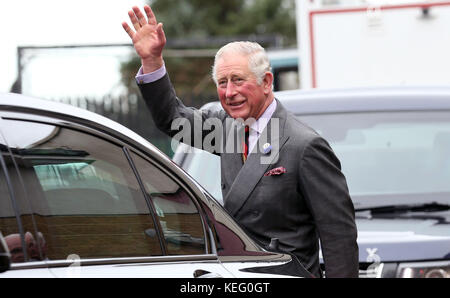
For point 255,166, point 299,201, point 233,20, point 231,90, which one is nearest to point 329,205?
point 299,201

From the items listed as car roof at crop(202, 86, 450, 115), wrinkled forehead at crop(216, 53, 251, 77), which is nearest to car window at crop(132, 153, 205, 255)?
wrinkled forehead at crop(216, 53, 251, 77)

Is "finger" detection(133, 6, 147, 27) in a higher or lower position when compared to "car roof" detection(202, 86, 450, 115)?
higher

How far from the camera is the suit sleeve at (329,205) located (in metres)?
3.54

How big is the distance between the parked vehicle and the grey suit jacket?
37 cm

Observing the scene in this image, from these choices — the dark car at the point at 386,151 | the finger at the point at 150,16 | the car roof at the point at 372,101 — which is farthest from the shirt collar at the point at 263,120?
the car roof at the point at 372,101

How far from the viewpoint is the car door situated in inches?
106

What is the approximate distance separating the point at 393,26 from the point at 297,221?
21.0 ft

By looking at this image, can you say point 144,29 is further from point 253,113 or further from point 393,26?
point 393,26

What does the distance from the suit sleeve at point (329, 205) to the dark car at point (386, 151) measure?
1.04 meters

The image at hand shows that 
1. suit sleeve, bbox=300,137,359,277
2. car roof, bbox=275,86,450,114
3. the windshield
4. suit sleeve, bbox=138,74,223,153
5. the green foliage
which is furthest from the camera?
the green foliage

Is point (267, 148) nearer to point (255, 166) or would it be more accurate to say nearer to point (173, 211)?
point (255, 166)

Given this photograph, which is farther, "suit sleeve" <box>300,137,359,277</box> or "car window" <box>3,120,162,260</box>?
"suit sleeve" <box>300,137,359,277</box>

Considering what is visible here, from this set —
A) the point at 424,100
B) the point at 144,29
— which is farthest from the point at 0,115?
the point at 424,100

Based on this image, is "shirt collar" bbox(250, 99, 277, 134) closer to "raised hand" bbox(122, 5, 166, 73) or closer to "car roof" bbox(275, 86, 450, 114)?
"raised hand" bbox(122, 5, 166, 73)
